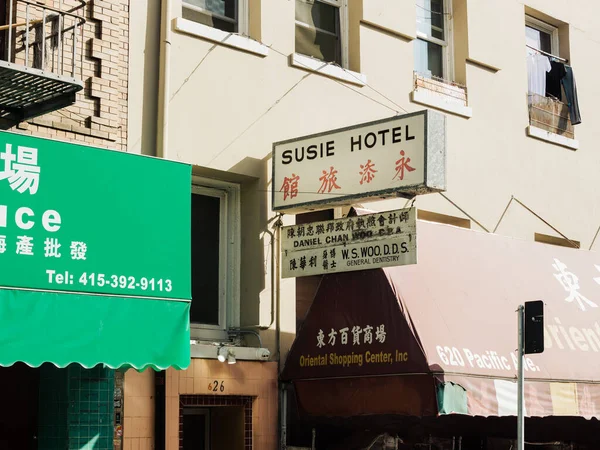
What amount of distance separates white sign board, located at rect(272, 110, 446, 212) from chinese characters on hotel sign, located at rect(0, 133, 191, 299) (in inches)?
78.6

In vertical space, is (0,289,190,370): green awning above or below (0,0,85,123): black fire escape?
below

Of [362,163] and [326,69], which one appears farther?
[326,69]

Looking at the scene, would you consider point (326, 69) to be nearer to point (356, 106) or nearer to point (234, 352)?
point (356, 106)

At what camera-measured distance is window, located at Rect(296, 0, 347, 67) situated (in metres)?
14.6

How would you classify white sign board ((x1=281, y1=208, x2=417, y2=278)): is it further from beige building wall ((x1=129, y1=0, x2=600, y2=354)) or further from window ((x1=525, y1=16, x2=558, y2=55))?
window ((x1=525, y1=16, x2=558, y2=55))

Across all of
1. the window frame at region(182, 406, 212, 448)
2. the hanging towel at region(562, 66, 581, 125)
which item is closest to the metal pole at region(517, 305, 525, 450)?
the window frame at region(182, 406, 212, 448)

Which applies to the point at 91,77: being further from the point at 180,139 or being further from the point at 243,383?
the point at 243,383

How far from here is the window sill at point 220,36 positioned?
12734mm

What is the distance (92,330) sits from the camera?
10.1 meters

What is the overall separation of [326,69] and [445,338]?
12.3ft

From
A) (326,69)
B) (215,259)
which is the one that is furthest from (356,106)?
(215,259)

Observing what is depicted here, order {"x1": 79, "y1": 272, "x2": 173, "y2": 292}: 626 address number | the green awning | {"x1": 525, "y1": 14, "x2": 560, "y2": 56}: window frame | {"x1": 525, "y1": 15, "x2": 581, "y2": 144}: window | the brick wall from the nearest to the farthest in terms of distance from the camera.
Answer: the green awning < {"x1": 79, "y1": 272, "x2": 173, "y2": 292}: 626 address number < the brick wall < {"x1": 525, "y1": 15, "x2": 581, "y2": 144}: window < {"x1": 525, "y1": 14, "x2": 560, "y2": 56}: window frame

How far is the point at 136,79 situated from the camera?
1227cm

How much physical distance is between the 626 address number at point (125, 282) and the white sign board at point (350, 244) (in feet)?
8.20
